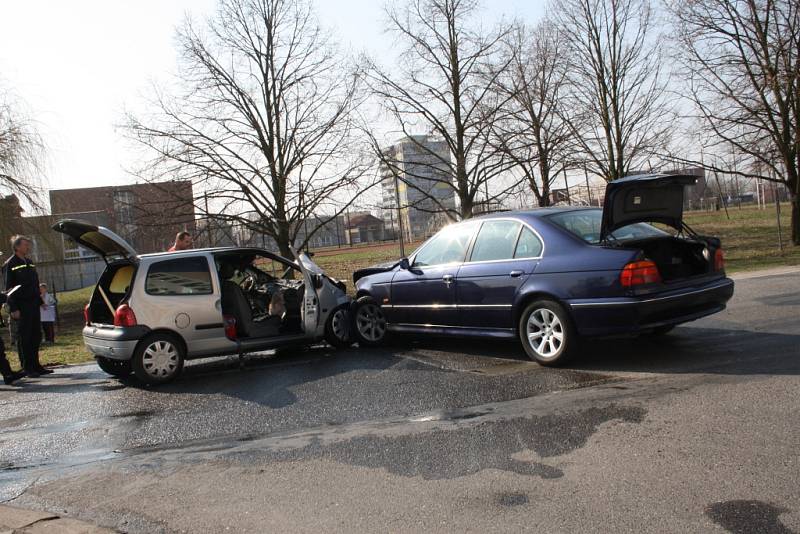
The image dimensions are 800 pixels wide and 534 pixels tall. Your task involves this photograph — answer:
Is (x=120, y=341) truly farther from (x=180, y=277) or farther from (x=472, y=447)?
(x=472, y=447)

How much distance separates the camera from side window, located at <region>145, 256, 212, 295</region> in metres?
7.60

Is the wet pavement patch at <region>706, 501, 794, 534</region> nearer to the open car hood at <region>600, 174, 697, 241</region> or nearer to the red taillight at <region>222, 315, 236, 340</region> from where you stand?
the open car hood at <region>600, 174, 697, 241</region>

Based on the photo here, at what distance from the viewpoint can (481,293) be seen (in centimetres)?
686

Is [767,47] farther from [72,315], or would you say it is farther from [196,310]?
[72,315]

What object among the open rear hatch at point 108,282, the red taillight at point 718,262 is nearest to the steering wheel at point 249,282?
the open rear hatch at point 108,282

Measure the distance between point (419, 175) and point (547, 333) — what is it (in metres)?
13.9

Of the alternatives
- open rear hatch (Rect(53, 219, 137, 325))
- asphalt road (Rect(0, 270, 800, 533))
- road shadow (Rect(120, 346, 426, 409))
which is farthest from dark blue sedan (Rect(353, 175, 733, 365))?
open rear hatch (Rect(53, 219, 137, 325))

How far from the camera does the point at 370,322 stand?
8.57 meters

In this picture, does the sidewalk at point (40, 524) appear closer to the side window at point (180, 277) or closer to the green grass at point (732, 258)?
the side window at point (180, 277)

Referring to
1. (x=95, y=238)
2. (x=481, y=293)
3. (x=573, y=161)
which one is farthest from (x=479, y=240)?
(x=573, y=161)

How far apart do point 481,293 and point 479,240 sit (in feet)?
2.26

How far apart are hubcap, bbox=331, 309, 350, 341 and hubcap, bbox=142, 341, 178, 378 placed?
2.14 metres

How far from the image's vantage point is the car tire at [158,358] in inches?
288

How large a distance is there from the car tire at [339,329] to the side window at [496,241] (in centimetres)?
243
